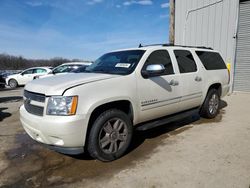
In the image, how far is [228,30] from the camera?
10.6m

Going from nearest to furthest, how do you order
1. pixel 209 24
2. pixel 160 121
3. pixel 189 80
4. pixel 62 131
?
pixel 62 131 → pixel 160 121 → pixel 189 80 → pixel 209 24

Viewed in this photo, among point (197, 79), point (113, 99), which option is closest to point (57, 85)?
point (113, 99)

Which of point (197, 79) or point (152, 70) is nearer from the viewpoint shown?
point (152, 70)

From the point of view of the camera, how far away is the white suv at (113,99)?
10.5 ft

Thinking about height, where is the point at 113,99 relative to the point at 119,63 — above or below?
below

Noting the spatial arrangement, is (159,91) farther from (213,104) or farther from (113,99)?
(213,104)

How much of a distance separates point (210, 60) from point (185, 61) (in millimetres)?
1220

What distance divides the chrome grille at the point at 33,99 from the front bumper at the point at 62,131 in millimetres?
99

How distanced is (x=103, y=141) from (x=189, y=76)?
254 centimetres

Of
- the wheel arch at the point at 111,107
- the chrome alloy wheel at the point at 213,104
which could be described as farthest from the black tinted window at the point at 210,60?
the wheel arch at the point at 111,107

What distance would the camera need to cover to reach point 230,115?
6664 mm

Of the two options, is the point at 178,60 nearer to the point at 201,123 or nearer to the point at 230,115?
the point at 201,123

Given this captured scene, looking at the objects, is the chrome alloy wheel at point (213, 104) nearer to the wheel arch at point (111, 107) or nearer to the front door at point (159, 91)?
the front door at point (159, 91)

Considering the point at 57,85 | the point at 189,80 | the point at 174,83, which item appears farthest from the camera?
the point at 189,80
